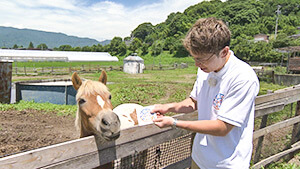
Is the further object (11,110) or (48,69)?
(48,69)

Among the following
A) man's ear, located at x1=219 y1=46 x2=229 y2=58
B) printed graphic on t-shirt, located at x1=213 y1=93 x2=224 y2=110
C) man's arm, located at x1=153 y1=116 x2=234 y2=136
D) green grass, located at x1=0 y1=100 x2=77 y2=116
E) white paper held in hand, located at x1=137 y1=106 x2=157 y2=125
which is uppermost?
man's ear, located at x1=219 y1=46 x2=229 y2=58

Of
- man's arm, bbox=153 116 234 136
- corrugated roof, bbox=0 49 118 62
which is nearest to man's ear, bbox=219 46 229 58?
man's arm, bbox=153 116 234 136

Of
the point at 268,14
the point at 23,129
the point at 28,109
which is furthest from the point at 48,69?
the point at 268,14

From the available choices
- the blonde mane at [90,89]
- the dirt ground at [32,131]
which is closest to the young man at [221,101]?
the blonde mane at [90,89]

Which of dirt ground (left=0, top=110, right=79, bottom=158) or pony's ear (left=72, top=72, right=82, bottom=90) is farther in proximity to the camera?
dirt ground (left=0, top=110, right=79, bottom=158)

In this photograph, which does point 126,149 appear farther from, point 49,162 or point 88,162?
point 49,162

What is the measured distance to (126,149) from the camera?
185cm

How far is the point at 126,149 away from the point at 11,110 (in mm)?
7665

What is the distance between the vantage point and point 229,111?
1380 mm

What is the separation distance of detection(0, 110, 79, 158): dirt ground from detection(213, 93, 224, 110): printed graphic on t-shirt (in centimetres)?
483

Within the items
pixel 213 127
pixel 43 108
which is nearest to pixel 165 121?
pixel 213 127

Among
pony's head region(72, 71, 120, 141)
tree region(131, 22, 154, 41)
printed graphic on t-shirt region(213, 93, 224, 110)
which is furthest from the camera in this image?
tree region(131, 22, 154, 41)

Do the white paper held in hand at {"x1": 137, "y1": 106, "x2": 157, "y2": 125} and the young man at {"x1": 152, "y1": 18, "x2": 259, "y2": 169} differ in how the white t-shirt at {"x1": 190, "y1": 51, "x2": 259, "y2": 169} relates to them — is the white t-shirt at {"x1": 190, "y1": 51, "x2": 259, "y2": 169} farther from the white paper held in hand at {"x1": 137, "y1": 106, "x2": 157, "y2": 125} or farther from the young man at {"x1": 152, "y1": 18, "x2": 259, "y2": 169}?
the white paper held in hand at {"x1": 137, "y1": 106, "x2": 157, "y2": 125}

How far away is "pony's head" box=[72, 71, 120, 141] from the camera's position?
5.35 ft
